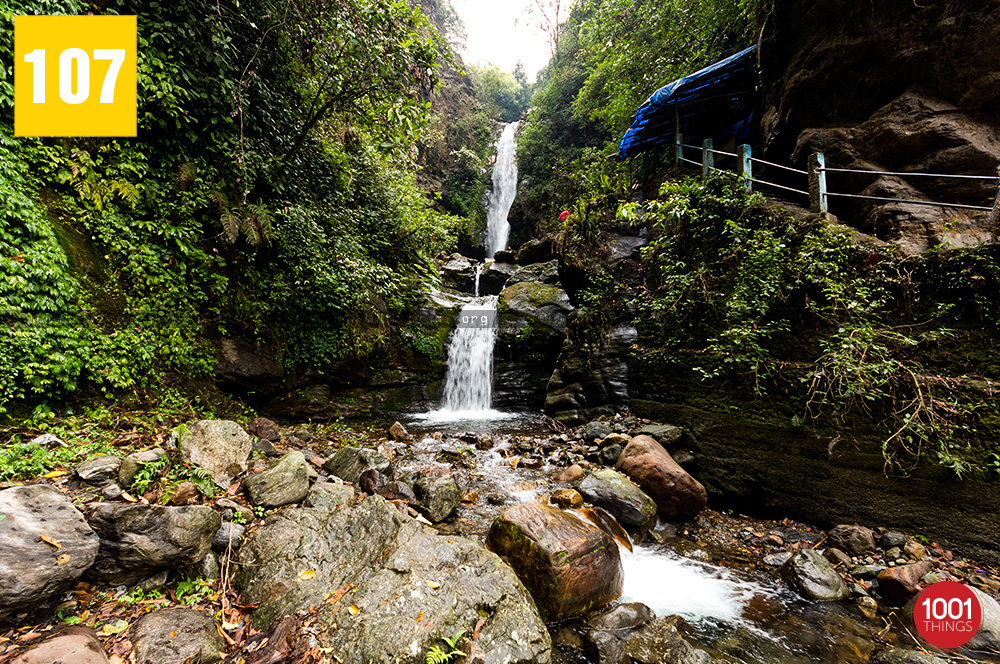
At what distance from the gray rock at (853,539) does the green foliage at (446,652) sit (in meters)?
4.23

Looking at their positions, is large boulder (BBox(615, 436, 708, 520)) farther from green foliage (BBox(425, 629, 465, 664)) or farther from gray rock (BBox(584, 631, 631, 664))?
green foliage (BBox(425, 629, 465, 664))

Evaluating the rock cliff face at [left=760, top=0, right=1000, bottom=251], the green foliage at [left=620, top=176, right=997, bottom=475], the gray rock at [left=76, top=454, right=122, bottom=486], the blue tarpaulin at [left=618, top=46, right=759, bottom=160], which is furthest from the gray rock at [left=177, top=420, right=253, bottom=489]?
the blue tarpaulin at [left=618, top=46, right=759, bottom=160]

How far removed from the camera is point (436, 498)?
432 centimetres

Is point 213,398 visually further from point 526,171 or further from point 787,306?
point 526,171

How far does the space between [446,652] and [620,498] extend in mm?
2698

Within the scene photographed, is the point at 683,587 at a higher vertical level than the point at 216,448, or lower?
lower

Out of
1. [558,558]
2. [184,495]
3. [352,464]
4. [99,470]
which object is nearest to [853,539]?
[558,558]

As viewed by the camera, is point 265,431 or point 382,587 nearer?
point 382,587

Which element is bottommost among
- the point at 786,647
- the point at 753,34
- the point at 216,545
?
the point at 786,647

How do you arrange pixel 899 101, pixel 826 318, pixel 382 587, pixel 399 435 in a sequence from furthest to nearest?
pixel 399 435
pixel 899 101
pixel 826 318
pixel 382 587

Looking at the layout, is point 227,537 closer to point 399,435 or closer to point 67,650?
point 67,650

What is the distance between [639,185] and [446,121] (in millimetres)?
16951

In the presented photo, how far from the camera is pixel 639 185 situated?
1146 cm

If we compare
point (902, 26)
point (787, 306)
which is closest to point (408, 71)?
point (787, 306)
